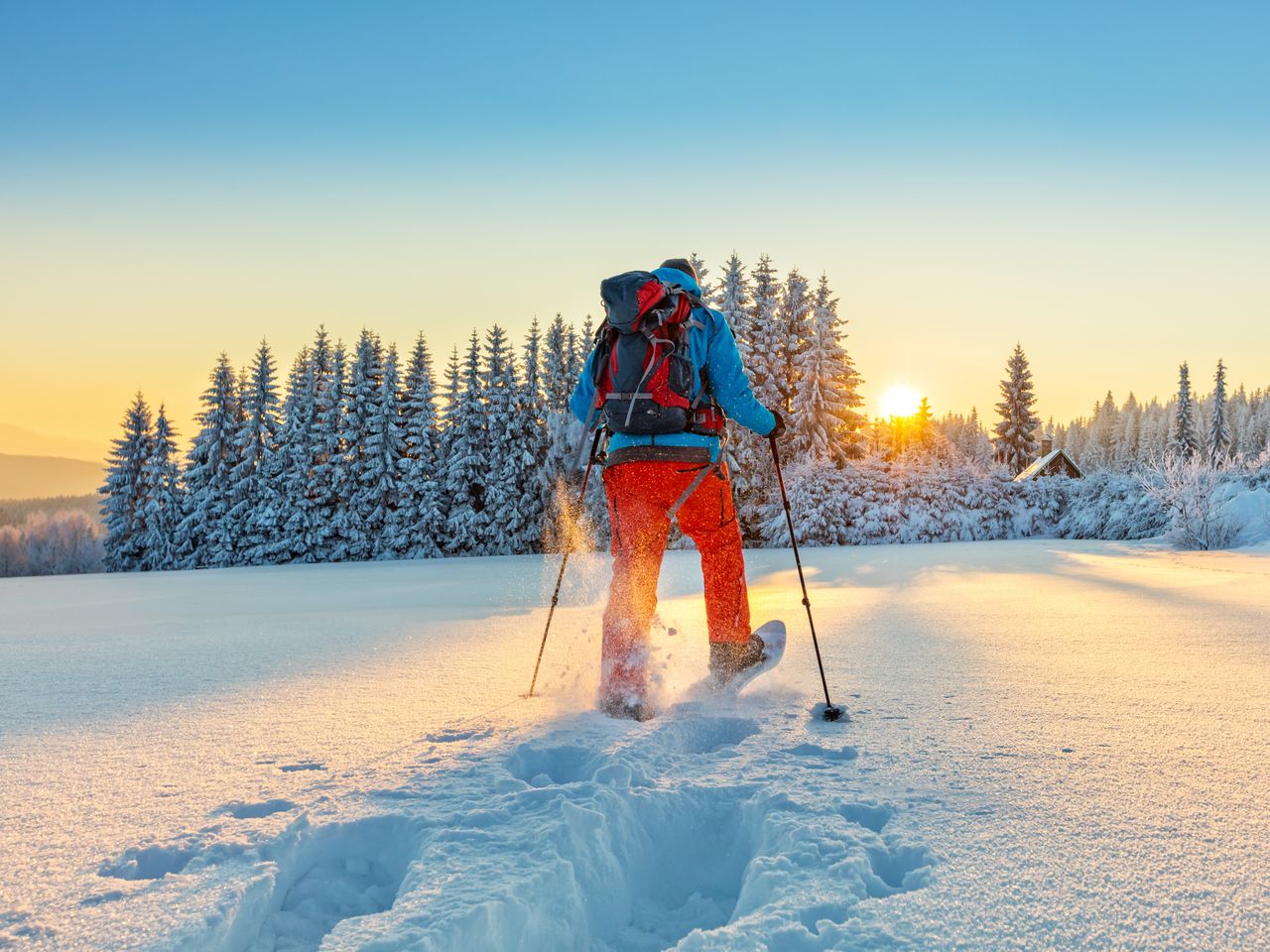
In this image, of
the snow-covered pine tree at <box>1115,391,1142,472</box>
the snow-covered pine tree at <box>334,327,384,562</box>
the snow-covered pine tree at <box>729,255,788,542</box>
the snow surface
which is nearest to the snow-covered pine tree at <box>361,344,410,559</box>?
the snow-covered pine tree at <box>334,327,384,562</box>

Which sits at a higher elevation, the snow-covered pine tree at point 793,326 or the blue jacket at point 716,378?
the snow-covered pine tree at point 793,326

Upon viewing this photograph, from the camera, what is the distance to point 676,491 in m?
3.25

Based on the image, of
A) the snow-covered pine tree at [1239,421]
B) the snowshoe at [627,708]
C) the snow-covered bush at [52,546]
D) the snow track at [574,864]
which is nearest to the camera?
the snow track at [574,864]

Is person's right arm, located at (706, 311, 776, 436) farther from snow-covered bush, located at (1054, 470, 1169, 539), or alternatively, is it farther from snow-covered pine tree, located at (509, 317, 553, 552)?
snow-covered pine tree, located at (509, 317, 553, 552)

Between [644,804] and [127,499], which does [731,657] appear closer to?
[644,804]

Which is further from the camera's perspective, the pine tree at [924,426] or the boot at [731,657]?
the pine tree at [924,426]

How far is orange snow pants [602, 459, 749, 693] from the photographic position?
3141 mm

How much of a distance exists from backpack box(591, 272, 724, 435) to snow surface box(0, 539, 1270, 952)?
3.67 ft

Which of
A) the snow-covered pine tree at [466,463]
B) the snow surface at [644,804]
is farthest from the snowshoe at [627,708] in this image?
the snow-covered pine tree at [466,463]

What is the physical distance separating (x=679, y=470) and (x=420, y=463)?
91.1 ft

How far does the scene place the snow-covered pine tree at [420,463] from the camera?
95.5 feet

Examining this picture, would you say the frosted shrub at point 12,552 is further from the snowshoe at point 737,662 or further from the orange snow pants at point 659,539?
the snowshoe at point 737,662

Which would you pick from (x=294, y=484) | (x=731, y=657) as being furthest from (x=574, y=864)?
(x=294, y=484)

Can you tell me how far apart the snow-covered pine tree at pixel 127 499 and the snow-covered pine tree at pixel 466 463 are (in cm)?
1278
